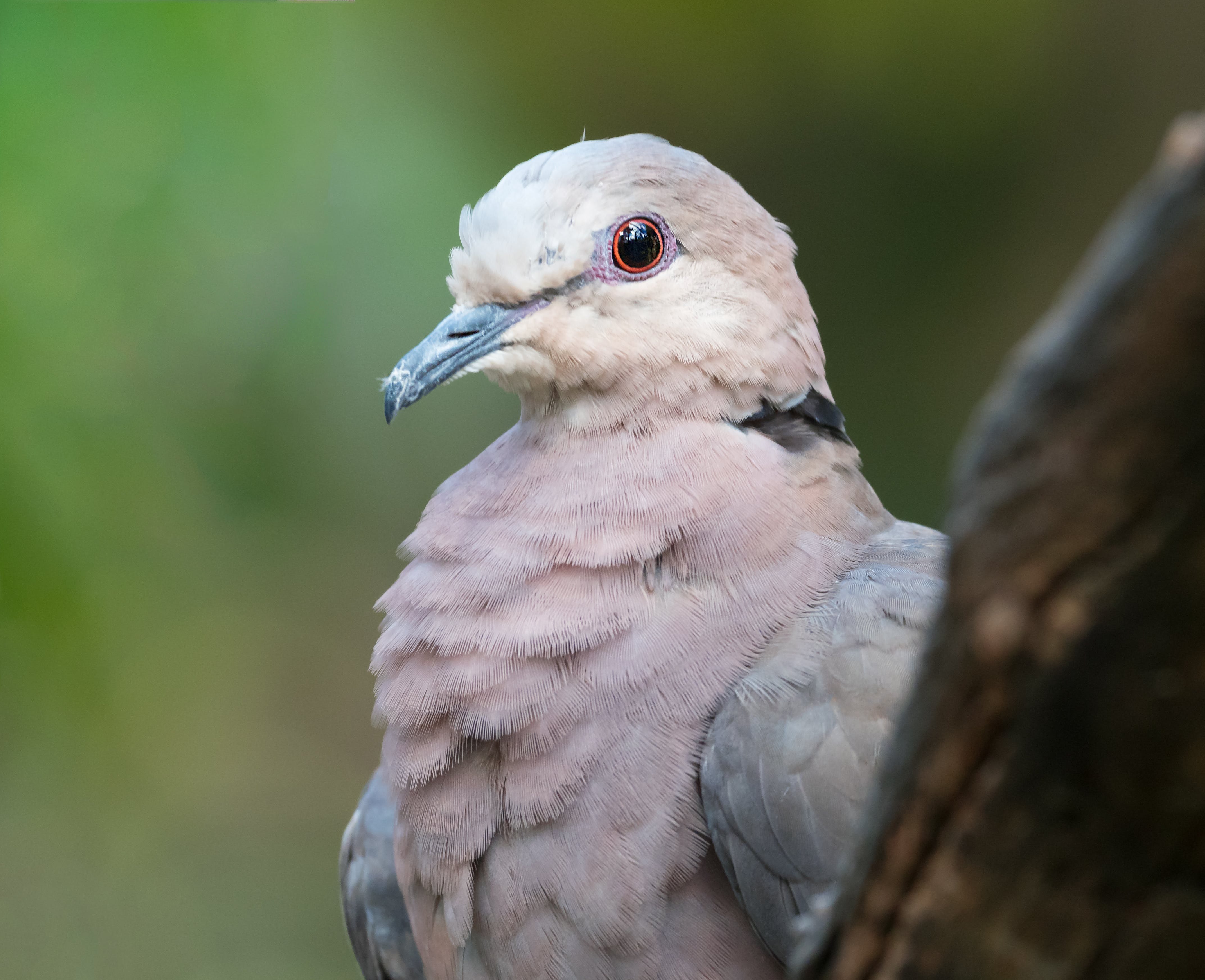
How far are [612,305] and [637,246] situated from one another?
105 millimetres

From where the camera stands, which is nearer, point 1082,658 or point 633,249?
point 1082,658

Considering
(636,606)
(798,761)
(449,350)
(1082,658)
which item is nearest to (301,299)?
(449,350)

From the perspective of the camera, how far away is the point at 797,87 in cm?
424

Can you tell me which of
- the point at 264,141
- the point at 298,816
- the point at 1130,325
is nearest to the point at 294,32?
the point at 264,141

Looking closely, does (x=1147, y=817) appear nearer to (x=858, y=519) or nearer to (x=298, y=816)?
(x=858, y=519)

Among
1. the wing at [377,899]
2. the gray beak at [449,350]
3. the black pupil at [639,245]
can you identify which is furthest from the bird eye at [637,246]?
the wing at [377,899]

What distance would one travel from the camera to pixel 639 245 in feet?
5.79

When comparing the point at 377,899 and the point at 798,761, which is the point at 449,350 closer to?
the point at 798,761

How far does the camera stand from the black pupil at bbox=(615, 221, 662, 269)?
1.75 m

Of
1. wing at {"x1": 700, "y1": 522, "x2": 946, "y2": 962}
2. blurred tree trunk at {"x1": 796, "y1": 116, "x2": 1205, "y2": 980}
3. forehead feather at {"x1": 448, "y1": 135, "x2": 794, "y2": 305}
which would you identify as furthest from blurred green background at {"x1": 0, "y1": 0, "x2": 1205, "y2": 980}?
blurred tree trunk at {"x1": 796, "y1": 116, "x2": 1205, "y2": 980}

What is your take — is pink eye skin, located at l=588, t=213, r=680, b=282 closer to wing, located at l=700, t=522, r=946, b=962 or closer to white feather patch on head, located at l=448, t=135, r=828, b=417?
white feather patch on head, located at l=448, t=135, r=828, b=417

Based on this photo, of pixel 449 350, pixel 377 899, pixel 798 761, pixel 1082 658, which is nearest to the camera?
pixel 1082 658

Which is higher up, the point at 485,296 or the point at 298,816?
the point at 485,296

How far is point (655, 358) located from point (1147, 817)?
3.68 feet
